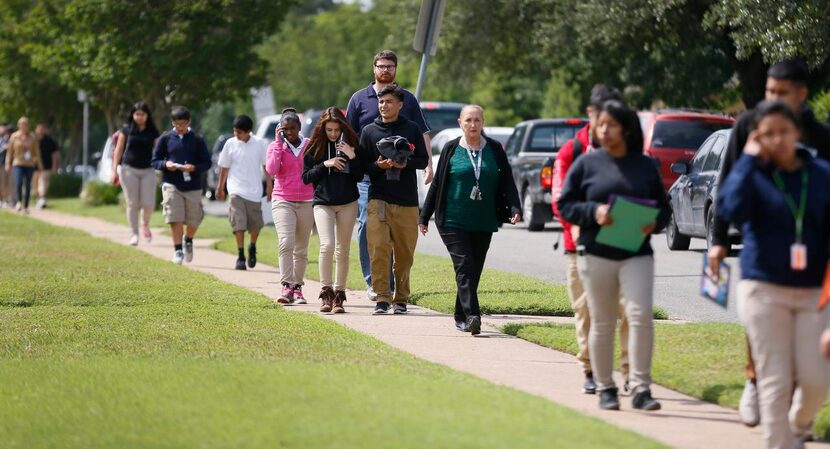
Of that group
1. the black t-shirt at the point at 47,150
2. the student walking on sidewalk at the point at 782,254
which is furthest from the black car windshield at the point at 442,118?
the student walking on sidewalk at the point at 782,254

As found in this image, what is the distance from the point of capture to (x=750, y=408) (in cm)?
743

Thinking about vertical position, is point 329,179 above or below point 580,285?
above

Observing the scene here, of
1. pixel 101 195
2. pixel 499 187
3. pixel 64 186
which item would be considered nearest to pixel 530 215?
pixel 499 187

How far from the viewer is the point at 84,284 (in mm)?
14461

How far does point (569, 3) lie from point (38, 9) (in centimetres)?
1367

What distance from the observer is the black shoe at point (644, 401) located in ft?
25.4

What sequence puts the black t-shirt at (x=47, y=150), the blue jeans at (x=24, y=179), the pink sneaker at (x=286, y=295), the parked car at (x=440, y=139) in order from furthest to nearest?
the black t-shirt at (x=47, y=150)
the blue jeans at (x=24, y=179)
the parked car at (x=440, y=139)
the pink sneaker at (x=286, y=295)

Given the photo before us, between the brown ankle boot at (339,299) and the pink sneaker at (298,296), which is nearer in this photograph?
the brown ankle boot at (339,299)

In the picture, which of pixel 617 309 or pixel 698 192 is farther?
pixel 698 192

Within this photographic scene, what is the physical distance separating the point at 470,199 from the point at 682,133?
40.8 feet

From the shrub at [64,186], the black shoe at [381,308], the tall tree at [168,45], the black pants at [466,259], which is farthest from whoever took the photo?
the shrub at [64,186]

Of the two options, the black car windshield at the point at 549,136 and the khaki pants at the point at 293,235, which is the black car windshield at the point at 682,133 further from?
the khaki pants at the point at 293,235

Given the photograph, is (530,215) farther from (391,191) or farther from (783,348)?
(783,348)

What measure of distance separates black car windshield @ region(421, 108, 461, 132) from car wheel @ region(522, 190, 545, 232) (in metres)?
4.17
